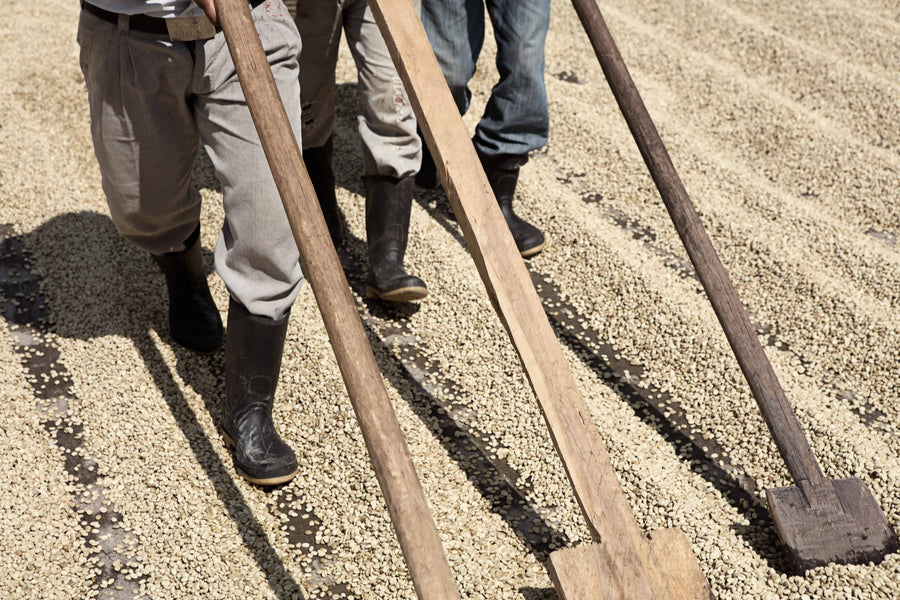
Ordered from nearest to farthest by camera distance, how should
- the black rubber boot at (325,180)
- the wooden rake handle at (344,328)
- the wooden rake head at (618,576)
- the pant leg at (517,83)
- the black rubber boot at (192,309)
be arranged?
1. the wooden rake handle at (344,328)
2. the wooden rake head at (618,576)
3. the black rubber boot at (192,309)
4. the pant leg at (517,83)
5. the black rubber boot at (325,180)

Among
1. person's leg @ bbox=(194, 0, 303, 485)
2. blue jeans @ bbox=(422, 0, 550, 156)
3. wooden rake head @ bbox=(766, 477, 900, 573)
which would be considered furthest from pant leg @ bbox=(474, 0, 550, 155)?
wooden rake head @ bbox=(766, 477, 900, 573)

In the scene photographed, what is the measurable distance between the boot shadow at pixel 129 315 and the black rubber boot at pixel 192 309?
0.16ft

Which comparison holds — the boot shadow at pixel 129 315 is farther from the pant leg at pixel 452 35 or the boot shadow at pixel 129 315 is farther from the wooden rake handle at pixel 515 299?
the pant leg at pixel 452 35

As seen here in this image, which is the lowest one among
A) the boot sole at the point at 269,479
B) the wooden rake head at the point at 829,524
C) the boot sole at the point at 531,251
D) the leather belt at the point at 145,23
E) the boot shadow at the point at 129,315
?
the boot shadow at the point at 129,315

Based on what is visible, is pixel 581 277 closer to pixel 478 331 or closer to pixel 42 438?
pixel 478 331

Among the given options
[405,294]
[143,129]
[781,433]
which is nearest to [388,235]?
[405,294]

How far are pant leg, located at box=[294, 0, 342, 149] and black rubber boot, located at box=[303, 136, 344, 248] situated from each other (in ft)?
0.10

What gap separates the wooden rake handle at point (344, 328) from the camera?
4.13 ft

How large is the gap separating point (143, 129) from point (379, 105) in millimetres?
772

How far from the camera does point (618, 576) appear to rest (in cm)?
150

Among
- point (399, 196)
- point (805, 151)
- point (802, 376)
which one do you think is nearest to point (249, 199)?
point (399, 196)

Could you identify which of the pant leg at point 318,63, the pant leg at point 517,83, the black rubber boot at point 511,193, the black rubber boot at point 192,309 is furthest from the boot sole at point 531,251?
the black rubber boot at point 192,309

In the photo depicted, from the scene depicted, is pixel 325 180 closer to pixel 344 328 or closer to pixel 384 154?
pixel 384 154

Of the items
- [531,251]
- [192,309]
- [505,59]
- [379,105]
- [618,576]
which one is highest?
[505,59]
